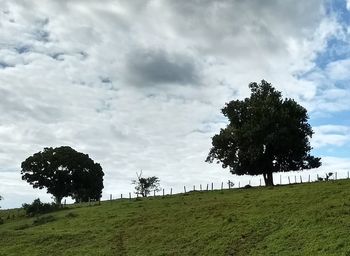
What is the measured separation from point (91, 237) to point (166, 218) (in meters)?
8.28

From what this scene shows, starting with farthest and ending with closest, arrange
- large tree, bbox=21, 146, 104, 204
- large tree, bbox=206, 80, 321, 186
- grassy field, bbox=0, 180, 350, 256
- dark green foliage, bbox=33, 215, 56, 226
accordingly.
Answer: large tree, bbox=21, 146, 104, 204, large tree, bbox=206, 80, 321, 186, dark green foliage, bbox=33, 215, 56, 226, grassy field, bbox=0, 180, 350, 256

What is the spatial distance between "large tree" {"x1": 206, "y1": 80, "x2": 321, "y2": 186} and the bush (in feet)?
90.6

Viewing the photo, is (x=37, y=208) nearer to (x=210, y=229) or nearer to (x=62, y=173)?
(x=62, y=173)

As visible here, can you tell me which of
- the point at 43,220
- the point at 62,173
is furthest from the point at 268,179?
the point at 62,173

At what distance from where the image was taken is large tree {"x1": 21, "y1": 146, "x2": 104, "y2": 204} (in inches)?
4200

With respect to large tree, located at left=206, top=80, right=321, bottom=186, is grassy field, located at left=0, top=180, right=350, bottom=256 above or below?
below

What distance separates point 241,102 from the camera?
7994cm

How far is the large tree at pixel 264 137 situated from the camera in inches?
2931

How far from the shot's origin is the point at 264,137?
244 ft

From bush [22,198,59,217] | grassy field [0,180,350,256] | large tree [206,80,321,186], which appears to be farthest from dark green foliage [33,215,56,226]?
large tree [206,80,321,186]

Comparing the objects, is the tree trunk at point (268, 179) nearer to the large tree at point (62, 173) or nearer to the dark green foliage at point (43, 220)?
the dark green foliage at point (43, 220)

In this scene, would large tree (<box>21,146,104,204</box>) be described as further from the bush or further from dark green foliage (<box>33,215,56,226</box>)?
dark green foliage (<box>33,215,56,226</box>)

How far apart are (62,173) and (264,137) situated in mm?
50101

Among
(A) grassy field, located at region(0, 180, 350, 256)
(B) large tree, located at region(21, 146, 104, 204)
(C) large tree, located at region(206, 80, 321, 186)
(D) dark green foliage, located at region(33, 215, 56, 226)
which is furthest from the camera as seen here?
(B) large tree, located at region(21, 146, 104, 204)
